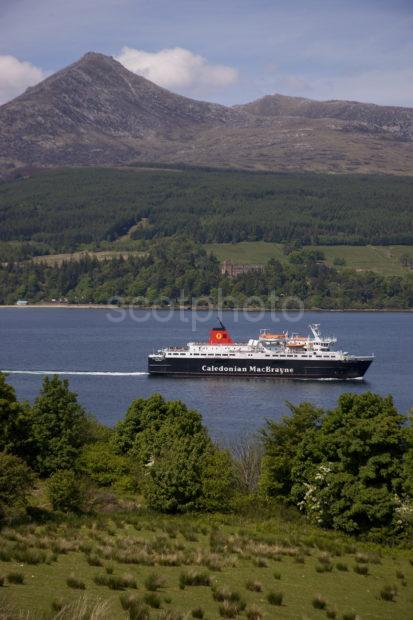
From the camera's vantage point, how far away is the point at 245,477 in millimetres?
39094

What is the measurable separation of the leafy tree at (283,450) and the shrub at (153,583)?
14.1 meters

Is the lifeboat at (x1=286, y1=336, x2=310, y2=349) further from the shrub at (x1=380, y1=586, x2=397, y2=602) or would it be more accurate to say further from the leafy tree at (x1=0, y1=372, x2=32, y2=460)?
the shrub at (x1=380, y1=586, x2=397, y2=602)

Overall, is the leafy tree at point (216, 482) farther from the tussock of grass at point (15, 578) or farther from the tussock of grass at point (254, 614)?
the tussock of grass at point (254, 614)

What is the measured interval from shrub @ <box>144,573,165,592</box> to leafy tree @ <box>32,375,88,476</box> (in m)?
16.3

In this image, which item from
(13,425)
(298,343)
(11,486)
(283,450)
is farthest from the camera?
(298,343)

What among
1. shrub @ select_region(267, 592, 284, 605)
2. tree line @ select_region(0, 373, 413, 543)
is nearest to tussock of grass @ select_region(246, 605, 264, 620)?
shrub @ select_region(267, 592, 284, 605)

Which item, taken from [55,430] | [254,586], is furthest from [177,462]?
[254,586]

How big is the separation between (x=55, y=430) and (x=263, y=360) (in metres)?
54.6

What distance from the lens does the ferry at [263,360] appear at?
9112 centimetres

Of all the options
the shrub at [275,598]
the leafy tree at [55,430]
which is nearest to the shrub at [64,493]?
the leafy tree at [55,430]

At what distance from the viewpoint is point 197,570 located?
23531 millimetres

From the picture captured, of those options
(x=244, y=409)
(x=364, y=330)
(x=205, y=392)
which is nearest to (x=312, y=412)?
(x=244, y=409)

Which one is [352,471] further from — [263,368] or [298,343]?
[298,343]

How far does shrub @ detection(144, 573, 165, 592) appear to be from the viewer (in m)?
21.2
